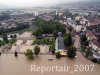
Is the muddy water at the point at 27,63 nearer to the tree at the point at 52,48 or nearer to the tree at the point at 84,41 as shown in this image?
the tree at the point at 52,48

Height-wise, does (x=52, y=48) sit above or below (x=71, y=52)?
below

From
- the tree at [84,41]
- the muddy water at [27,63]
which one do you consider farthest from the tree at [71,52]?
the tree at [84,41]

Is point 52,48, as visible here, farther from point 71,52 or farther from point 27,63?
point 27,63

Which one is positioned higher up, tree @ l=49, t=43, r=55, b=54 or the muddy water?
tree @ l=49, t=43, r=55, b=54

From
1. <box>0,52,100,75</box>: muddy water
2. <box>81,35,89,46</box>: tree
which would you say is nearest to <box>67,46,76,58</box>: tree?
<box>0,52,100,75</box>: muddy water

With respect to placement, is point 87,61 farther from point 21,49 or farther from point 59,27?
point 59,27

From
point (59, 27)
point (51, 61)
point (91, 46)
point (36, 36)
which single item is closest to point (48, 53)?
point (51, 61)

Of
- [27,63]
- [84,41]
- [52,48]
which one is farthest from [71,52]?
[84,41]

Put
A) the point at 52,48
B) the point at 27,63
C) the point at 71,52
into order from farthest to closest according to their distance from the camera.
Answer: the point at 52,48 < the point at 71,52 < the point at 27,63

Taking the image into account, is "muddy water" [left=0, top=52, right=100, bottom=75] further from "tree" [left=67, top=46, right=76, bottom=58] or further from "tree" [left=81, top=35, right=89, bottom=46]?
"tree" [left=81, top=35, right=89, bottom=46]
